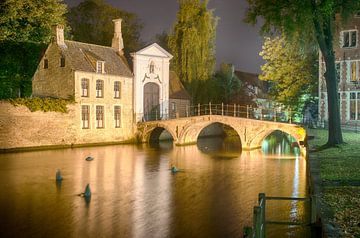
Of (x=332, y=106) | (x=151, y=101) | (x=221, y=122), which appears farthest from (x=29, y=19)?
(x=332, y=106)

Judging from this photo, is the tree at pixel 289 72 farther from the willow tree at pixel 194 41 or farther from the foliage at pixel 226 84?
the foliage at pixel 226 84

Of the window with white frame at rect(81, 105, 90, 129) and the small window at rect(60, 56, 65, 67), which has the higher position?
the small window at rect(60, 56, 65, 67)

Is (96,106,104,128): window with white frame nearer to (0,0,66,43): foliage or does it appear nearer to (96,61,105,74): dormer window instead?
(96,61,105,74): dormer window

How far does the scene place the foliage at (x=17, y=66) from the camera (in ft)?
109

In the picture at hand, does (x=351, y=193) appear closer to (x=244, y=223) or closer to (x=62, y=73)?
(x=244, y=223)

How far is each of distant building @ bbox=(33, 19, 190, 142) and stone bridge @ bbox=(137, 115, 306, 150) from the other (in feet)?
4.67

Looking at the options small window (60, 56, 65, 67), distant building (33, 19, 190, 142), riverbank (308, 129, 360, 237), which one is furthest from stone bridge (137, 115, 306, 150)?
riverbank (308, 129, 360, 237)

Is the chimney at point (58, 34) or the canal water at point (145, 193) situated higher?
the chimney at point (58, 34)

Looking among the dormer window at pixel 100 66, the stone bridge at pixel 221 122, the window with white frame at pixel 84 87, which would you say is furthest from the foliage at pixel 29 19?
the stone bridge at pixel 221 122

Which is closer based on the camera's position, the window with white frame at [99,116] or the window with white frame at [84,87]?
the window with white frame at [84,87]

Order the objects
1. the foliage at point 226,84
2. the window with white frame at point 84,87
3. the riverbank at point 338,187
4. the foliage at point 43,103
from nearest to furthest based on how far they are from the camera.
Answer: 1. the riverbank at point 338,187
2. the foliage at point 43,103
3. the window with white frame at point 84,87
4. the foliage at point 226,84

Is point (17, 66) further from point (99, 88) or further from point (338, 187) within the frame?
point (338, 187)

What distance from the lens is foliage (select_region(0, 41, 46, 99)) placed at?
33.1 m

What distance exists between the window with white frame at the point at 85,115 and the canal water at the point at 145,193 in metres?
5.17
